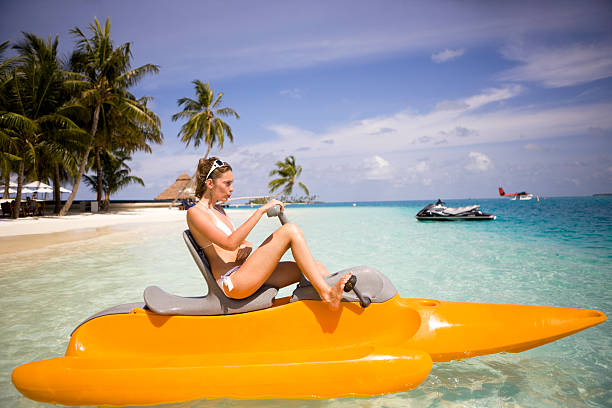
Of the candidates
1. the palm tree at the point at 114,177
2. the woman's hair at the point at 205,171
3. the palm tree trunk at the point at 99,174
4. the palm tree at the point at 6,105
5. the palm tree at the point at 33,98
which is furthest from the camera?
the palm tree at the point at 114,177

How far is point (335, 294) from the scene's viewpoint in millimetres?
2176

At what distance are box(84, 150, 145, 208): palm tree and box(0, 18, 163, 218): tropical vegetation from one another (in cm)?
679

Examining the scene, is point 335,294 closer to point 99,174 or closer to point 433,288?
point 433,288

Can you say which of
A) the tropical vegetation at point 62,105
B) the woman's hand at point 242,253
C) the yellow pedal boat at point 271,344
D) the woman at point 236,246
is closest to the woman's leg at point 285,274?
the woman at point 236,246

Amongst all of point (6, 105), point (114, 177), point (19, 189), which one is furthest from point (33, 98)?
point (114, 177)

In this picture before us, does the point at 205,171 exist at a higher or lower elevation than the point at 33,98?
lower

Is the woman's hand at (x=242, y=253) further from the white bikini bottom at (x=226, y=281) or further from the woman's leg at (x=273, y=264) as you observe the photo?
the woman's leg at (x=273, y=264)

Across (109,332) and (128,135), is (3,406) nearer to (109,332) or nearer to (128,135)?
(109,332)

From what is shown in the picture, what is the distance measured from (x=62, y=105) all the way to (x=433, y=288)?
69.3 feet

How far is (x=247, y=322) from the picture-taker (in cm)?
226

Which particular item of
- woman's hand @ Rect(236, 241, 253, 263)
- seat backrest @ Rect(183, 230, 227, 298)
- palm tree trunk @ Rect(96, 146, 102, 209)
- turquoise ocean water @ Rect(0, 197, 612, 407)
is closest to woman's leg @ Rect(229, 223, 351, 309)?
seat backrest @ Rect(183, 230, 227, 298)

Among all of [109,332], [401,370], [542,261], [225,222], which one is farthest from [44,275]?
[542,261]

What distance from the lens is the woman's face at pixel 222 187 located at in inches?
96.7

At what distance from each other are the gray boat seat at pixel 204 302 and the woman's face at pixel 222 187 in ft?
1.14
